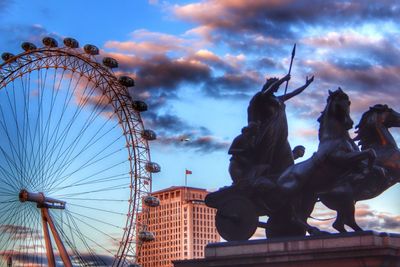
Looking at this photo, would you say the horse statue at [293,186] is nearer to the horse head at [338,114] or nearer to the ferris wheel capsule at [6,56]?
the horse head at [338,114]

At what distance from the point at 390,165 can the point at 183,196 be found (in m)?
103

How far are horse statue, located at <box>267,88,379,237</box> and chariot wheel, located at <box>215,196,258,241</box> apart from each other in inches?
41.0

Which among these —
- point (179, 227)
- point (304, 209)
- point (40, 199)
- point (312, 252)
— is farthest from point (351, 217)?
point (179, 227)

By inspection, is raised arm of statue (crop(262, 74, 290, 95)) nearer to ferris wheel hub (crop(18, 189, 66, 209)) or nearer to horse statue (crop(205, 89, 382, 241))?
horse statue (crop(205, 89, 382, 241))

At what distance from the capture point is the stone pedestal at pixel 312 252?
57.7 feet

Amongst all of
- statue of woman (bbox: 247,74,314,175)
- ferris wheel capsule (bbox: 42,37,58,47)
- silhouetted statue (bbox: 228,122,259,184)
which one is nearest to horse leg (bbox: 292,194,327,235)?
statue of woman (bbox: 247,74,314,175)

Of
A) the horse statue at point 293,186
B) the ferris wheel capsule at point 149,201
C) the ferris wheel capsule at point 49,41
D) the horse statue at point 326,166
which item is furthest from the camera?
the ferris wheel capsule at point 149,201

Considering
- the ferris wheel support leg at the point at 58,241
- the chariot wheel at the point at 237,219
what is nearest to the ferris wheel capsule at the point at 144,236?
the ferris wheel support leg at the point at 58,241

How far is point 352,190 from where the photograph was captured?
19.8 meters

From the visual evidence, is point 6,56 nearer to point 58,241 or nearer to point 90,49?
point 90,49

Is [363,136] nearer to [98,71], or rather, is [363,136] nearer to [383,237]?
[383,237]

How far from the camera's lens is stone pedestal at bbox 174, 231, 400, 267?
1758 centimetres

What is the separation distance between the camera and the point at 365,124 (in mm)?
21484

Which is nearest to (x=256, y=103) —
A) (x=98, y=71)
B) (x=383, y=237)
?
(x=383, y=237)
